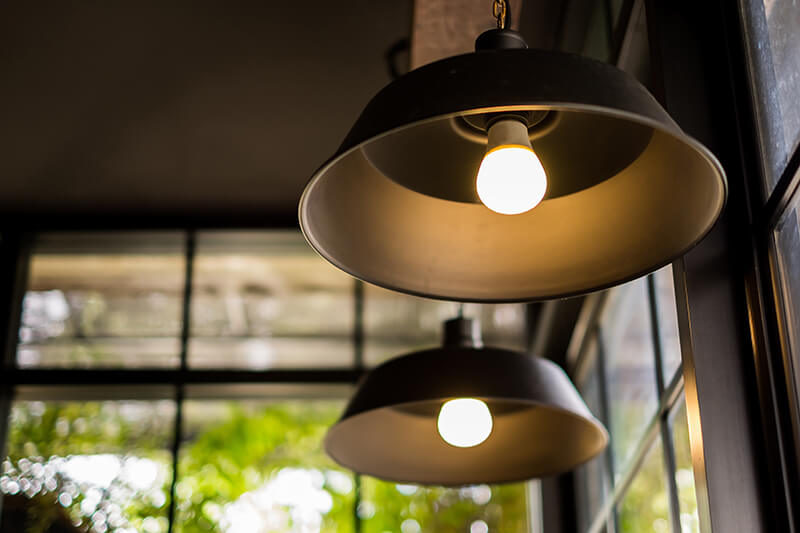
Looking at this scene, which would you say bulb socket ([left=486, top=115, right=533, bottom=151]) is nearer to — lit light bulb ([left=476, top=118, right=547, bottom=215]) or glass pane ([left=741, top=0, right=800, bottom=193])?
lit light bulb ([left=476, top=118, right=547, bottom=215])

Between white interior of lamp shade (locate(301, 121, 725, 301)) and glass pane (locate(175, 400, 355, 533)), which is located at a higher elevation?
glass pane (locate(175, 400, 355, 533))

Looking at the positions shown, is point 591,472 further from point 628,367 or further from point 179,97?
point 179,97

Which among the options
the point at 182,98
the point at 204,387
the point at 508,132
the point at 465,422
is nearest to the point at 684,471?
the point at 465,422

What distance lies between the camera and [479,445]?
1745mm

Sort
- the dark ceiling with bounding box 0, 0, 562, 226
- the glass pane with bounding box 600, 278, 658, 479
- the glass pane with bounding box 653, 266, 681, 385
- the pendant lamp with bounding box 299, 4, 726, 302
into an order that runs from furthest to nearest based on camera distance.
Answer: the dark ceiling with bounding box 0, 0, 562, 226 < the glass pane with bounding box 600, 278, 658, 479 < the glass pane with bounding box 653, 266, 681, 385 < the pendant lamp with bounding box 299, 4, 726, 302

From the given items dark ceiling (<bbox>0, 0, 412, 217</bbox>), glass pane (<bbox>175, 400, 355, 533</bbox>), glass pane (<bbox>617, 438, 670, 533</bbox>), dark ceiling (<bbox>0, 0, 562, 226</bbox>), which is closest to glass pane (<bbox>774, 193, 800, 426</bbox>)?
glass pane (<bbox>617, 438, 670, 533</bbox>)

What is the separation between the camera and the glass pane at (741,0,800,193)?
133 centimetres

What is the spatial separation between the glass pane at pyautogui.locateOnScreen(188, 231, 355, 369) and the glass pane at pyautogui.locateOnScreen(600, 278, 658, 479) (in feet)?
4.75

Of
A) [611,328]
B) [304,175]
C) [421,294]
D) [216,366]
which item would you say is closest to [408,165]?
[421,294]

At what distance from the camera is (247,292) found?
4.21m

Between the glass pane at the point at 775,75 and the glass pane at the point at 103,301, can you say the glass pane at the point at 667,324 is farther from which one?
the glass pane at the point at 103,301

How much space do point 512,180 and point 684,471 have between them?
1.22 m

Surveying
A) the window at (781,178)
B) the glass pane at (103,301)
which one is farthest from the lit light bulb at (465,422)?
the glass pane at (103,301)

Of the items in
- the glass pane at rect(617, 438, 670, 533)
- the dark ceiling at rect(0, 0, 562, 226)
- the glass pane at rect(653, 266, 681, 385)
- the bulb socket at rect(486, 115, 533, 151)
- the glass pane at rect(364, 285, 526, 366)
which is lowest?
the glass pane at rect(617, 438, 670, 533)
